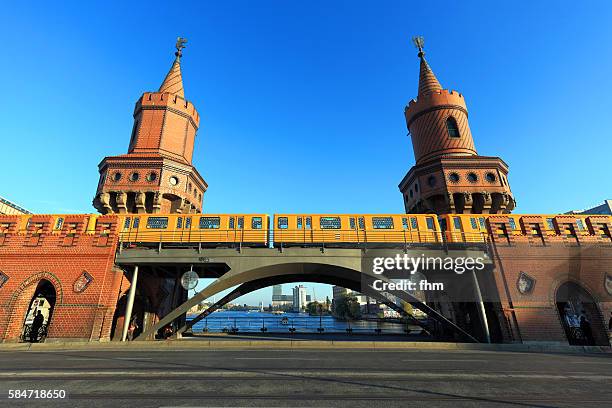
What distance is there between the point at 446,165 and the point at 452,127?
20.2ft

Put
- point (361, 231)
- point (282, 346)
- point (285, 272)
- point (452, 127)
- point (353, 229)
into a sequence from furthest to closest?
point (452, 127) → point (285, 272) → point (353, 229) → point (361, 231) → point (282, 346)

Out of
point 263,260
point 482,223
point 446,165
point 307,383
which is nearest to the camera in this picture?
point 307,383

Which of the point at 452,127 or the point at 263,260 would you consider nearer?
the point at 263,260

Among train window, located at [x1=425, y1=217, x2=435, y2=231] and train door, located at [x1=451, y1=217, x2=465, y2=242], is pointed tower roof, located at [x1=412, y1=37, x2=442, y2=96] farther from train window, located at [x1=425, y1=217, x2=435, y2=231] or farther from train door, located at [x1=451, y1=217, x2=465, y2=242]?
train window, located at [x1=425, y1=217, x2=435, y2=231]

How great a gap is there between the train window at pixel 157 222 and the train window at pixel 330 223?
11518 mm

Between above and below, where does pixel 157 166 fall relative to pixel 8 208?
below

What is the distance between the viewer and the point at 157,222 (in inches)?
857

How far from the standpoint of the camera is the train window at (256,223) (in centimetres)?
2100

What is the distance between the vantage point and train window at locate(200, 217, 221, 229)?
21078mm

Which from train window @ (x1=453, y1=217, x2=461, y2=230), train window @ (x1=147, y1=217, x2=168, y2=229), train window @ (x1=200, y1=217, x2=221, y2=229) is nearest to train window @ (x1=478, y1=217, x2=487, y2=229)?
train window @ (x1=453, y1=217, x2=461, y2=230)

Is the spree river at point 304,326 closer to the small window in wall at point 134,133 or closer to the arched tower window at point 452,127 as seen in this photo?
the small window in wall at point 134,133

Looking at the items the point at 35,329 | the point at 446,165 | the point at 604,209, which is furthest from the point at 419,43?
the point at 604,209

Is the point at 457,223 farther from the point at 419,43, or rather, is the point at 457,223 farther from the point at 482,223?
the point at 419,43

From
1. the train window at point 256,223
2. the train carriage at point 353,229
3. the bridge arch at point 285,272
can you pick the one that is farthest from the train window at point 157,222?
the train carriage at point 353,229
